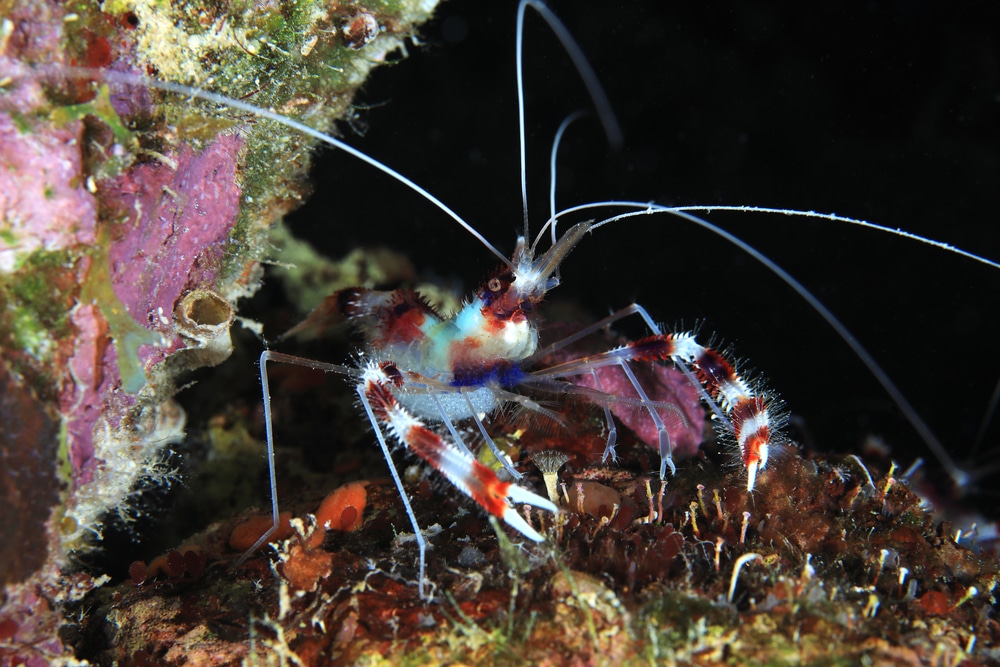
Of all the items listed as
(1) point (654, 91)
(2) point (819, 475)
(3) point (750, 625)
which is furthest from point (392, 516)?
(1) point (654, 91)

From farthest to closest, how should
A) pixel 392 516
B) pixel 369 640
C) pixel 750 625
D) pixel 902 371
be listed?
pixel 902 371
pixel 392 516
pixel 369 640
pixel 750 625

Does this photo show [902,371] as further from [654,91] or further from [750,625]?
[750,625]

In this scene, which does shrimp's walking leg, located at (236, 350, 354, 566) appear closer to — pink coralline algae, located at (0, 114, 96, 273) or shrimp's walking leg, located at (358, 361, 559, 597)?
shrimp's walking leg, located at (358, 361, 559, 597)

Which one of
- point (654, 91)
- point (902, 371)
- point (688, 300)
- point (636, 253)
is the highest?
point (654, 91)

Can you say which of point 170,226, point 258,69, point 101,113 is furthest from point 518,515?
point 258,69

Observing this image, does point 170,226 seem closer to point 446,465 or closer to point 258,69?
point 258,69
